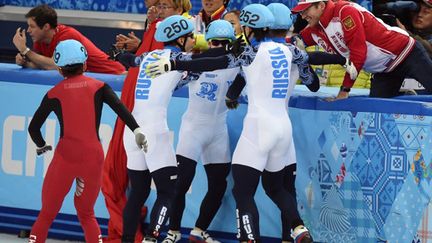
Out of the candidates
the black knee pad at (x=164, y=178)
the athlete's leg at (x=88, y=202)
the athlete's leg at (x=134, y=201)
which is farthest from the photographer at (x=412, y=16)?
the athlete's leg at (x=88, y=202)

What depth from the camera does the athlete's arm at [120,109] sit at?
9.03m

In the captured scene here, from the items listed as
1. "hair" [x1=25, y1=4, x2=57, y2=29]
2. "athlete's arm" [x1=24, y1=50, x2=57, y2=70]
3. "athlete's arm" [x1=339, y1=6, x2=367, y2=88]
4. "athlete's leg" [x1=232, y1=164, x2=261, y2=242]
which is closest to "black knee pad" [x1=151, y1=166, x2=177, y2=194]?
"athlete's leg" [x1=232, y1=164, x2=261, y2=242]

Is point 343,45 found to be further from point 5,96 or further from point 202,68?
point 5,96

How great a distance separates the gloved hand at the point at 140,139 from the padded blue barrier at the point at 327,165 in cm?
121

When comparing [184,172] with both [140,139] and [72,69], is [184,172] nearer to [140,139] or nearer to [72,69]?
[140,139]

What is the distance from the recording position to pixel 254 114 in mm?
9344

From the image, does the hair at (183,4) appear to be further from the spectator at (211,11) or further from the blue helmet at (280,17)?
the blue helmet at (280,17)

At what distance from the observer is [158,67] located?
920 centimetres

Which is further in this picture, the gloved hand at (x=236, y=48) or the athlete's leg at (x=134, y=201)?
the athlete's leg at (x=134, y=201)

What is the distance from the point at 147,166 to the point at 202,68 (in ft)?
3.18

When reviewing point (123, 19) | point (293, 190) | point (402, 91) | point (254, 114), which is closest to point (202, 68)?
point (254, 114)

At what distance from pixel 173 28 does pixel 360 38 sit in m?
1.44

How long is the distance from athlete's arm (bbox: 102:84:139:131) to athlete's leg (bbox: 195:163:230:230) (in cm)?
111

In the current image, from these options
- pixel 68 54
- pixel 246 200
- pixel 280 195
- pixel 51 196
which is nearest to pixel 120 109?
pixel 68 54
